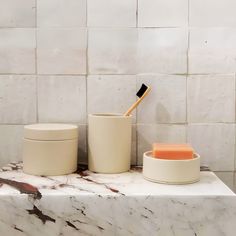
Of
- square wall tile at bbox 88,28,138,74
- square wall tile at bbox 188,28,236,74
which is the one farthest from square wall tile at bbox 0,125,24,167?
square wall tile at bbox 188,28,236,74

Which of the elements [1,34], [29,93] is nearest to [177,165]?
[29,93]

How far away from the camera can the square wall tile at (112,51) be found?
919 millimetres

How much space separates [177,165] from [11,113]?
1.57 feet

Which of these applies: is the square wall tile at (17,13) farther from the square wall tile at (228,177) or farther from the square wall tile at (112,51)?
the square wall tile at (228,177)

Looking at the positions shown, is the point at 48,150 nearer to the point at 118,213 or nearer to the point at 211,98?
Answer: the point at 118,213

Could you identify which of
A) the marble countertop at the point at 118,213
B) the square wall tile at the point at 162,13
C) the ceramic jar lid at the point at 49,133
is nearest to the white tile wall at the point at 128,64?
the square wall tile at the point at 162,13

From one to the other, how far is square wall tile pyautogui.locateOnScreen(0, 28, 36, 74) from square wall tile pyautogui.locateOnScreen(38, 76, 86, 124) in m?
0.05

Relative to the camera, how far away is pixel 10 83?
3.06 feet

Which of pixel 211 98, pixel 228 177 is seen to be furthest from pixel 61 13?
pixel 228 177

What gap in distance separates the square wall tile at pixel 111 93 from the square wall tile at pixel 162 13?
0.16 meters

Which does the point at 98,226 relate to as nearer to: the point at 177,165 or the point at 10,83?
the point at 177,165

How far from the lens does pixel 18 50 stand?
36.5 inches

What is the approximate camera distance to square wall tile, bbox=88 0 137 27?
0.91 m

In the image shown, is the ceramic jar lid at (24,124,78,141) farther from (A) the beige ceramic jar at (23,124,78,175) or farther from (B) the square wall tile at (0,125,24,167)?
(B) the square wall tile at (0,125,24,167)
